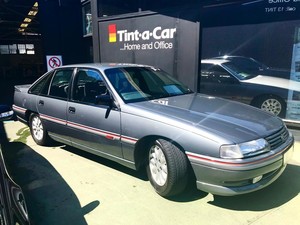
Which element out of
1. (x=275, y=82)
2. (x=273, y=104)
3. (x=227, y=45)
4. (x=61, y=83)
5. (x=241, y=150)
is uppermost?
(x=227, y=45)

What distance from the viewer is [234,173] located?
9.23 feet

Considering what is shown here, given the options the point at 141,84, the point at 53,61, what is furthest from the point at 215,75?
the point at 53,61

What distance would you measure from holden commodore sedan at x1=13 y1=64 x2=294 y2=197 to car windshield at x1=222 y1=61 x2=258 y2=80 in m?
2.42

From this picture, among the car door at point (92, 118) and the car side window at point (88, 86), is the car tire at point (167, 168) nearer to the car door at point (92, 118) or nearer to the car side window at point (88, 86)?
the car door at point (92, 118)

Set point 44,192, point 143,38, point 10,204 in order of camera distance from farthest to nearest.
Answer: point 143,38, point 44,192, point 10,204

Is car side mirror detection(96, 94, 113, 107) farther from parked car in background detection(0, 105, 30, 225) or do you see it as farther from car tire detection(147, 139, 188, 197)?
parked car in background detection(0, 105, 30, 225)

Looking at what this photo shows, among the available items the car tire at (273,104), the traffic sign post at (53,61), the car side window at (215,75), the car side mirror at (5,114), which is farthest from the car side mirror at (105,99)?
the traffic sign post at (53,61)

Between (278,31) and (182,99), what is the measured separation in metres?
3.00

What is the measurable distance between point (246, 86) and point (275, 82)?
597 mm

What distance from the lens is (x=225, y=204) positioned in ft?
10.7

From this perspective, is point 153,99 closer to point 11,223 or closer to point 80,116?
point 80,116

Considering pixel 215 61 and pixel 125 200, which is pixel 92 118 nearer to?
pixel 125 200

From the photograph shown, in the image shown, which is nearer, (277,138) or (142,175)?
(277,138)

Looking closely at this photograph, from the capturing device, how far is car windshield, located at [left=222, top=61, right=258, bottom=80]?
6.32 meters
